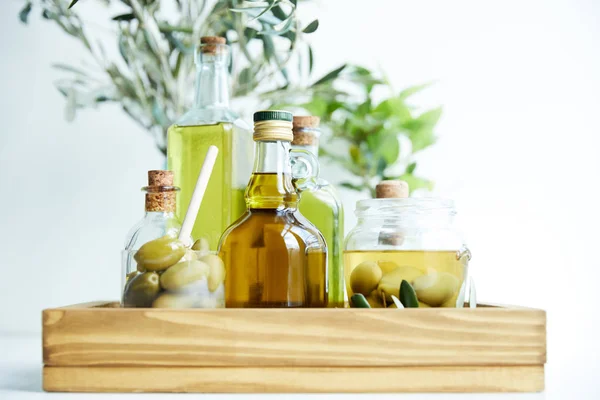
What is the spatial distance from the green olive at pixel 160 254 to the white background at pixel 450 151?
63 centimetres

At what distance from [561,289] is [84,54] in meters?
0.98

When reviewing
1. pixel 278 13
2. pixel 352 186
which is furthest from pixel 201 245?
pixel 352 186

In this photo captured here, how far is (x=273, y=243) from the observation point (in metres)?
0.61

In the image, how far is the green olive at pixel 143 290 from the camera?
0.57 meters

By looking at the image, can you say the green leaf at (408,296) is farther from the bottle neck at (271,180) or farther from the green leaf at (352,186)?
the green leaf at (352,186)

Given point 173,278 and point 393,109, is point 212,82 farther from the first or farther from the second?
point 393,109

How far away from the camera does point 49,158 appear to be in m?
1.21

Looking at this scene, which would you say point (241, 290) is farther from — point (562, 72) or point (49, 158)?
point (562, 72)

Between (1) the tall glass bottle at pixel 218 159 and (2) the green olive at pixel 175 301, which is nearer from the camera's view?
(2) the green olive at pixel 175 301

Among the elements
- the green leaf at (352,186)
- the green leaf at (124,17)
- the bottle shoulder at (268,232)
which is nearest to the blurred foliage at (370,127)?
the green leaf at (352,186)

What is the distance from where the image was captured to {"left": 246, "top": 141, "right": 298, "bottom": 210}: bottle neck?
0.63 m

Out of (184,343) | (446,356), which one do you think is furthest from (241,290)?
(446,356)

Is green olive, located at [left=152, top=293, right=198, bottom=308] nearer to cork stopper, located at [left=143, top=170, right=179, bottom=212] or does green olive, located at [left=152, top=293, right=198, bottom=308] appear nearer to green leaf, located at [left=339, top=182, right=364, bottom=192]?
cork stopper, located at [left=143, top=170, right=179, bottom=212]

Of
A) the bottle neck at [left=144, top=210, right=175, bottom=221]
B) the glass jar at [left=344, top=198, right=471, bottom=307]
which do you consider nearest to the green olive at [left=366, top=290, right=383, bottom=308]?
the glass jar at [left=344, top=198, right=471, bottom=307]
